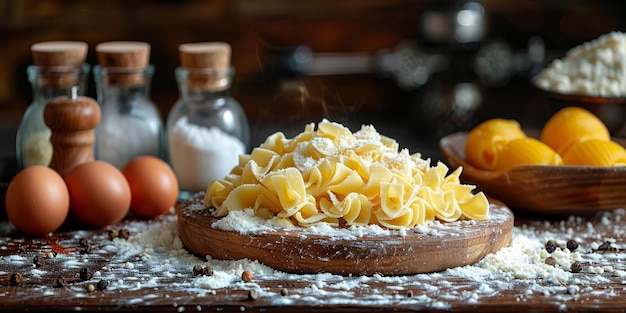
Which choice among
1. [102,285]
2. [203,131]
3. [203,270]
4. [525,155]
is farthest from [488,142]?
[102,285]

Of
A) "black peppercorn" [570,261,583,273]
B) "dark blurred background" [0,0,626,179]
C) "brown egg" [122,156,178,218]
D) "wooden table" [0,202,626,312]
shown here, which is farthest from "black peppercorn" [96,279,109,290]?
"dark blurred background" [0,0,626,179]

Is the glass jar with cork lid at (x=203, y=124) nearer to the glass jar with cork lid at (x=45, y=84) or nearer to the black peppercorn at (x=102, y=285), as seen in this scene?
the glass jar with cork lid at (x=45, y=84)

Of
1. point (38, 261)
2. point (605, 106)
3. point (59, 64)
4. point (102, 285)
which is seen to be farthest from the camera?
point (605, 106)

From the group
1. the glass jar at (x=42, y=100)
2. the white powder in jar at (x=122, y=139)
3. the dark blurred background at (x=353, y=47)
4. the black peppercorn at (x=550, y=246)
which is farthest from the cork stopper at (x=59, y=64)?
the dark blurred background at (x=353, y=47)

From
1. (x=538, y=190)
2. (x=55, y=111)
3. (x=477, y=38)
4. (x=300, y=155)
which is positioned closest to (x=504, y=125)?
(x=538, y=190)

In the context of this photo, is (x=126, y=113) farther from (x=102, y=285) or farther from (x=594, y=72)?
(x=594, y=72)

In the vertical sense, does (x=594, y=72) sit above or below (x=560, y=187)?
above

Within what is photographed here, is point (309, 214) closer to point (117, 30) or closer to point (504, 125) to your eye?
point (504, 125)
